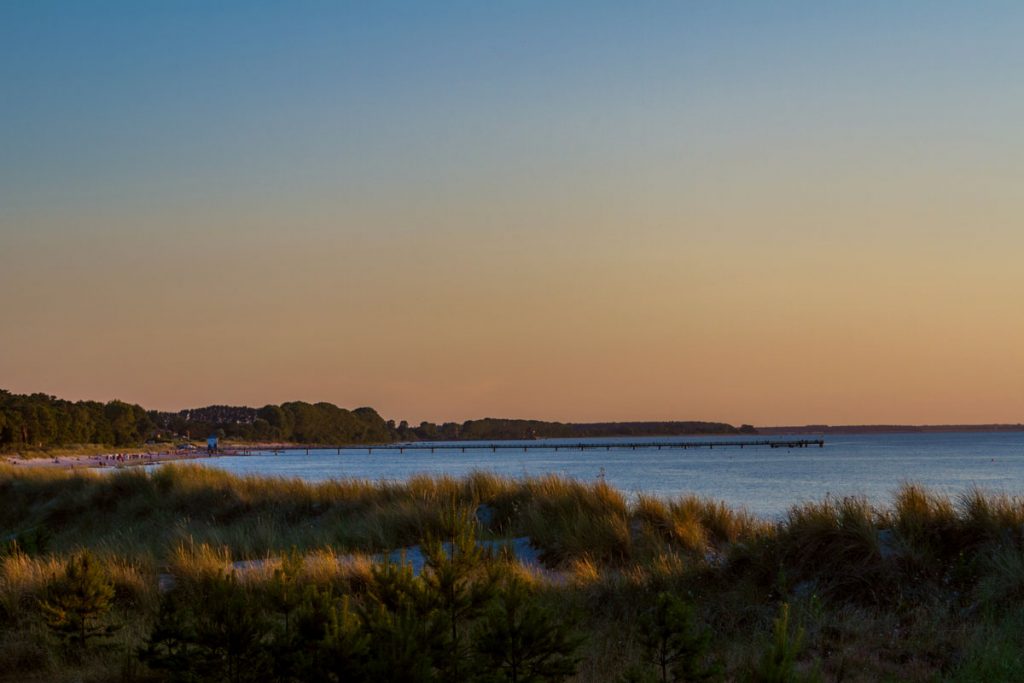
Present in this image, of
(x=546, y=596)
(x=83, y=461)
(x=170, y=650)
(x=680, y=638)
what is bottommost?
(x=83, y=461)

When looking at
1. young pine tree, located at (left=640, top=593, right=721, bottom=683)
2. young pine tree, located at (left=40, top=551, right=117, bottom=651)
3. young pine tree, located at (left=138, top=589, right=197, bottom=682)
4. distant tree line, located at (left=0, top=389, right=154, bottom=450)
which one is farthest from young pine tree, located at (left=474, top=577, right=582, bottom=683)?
distant tree line, located at (left=0, top=389, right=154, bottom=450)

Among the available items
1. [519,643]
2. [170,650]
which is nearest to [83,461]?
[170,650]

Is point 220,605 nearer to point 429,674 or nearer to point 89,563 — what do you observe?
point 429,674

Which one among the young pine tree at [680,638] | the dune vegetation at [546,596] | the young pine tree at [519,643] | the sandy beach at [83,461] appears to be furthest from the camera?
the sandy beach at [83,461]

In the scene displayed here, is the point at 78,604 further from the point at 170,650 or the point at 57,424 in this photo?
the point at 57,424

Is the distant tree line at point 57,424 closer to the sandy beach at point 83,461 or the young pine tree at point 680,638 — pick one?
the sandy beach at point 83,461

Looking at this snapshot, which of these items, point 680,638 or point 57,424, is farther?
point 57,424

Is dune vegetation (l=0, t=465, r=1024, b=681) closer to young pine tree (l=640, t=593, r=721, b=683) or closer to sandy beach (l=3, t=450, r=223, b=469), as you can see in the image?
young pine tree (l=640, t=593, r=721, b=683)

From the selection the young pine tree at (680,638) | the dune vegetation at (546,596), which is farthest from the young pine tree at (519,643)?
the young pine tree at (680,638)

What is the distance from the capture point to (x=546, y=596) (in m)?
11.2

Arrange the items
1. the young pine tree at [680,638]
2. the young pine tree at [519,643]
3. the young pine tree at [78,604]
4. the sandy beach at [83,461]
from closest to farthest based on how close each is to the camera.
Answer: the young pine tree at [519,643] < the young pine tree at [680,638] < the young pine tree at [78,604] < the sandy beach at [83,461]

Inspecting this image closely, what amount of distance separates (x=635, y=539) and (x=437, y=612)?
10062mm

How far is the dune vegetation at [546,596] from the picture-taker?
6.26 m

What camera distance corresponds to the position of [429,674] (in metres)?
5.52
